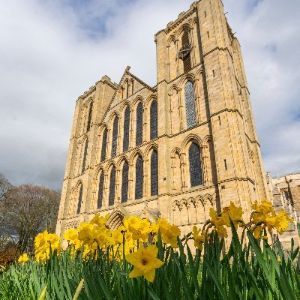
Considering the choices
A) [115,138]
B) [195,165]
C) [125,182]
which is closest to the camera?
[195,165]

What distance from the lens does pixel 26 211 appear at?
112 ft

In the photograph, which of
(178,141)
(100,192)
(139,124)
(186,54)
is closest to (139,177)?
(178,141)

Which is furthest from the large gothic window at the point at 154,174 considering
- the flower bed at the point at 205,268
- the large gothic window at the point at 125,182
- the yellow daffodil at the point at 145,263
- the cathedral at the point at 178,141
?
the yellow daffodil at the point at 145,263

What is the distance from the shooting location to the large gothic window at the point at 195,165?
1641 centimetres

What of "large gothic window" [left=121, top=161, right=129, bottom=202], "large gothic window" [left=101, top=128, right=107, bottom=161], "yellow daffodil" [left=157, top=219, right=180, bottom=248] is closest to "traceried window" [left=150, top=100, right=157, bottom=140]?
"large gothic window" [left=121, top=161, right=129, bottom=202]

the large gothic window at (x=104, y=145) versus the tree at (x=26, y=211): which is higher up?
the large gothic window at (x=104, y=145)

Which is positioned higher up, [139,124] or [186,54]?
[186,54]

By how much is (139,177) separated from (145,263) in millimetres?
18839

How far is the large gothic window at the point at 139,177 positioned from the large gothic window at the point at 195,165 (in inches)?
172

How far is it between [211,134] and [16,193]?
28.5 meters

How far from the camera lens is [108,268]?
7.74 feet

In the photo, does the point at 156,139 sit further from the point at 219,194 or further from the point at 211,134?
the point at 219,194

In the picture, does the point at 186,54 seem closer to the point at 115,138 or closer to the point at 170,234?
the point at 115,138

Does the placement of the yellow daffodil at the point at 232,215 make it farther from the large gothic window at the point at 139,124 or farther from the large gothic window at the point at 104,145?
the large gothic window at the point at 104,145
